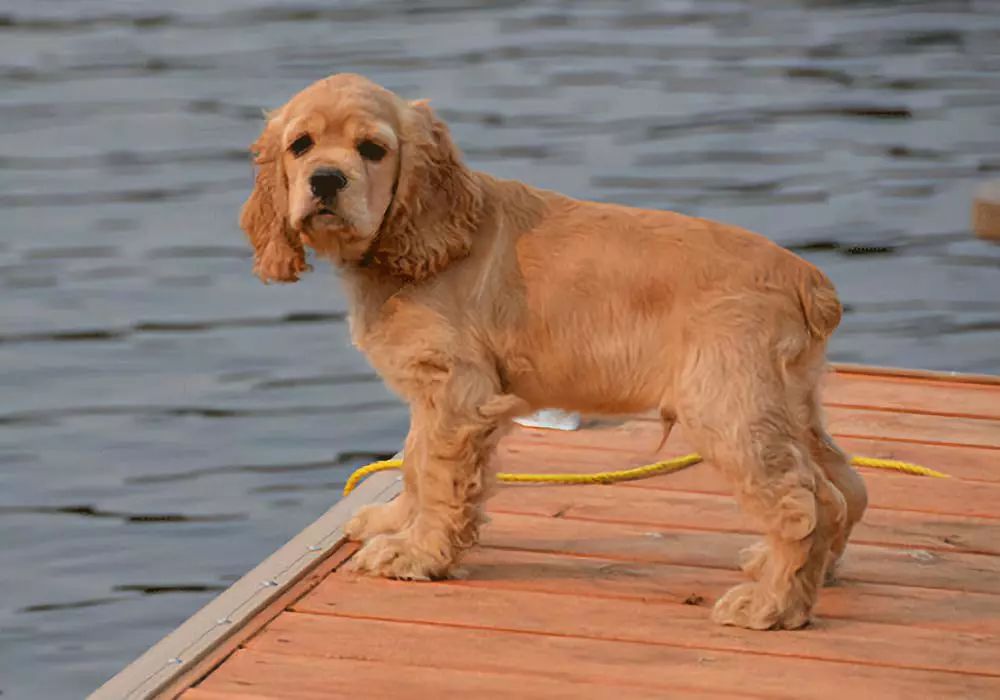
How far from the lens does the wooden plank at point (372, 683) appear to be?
153 inches

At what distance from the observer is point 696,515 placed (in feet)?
16.7

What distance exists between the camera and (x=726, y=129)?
534 inches

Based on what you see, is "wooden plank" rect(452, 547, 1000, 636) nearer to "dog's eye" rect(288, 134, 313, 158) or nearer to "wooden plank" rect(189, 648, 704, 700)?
"wooden plank" rect(189, 648, 704, 700)

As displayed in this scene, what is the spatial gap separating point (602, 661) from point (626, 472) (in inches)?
53.6

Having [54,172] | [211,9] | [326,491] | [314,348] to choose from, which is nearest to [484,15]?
[211,9]

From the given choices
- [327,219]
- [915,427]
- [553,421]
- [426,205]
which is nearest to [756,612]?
[426,205]

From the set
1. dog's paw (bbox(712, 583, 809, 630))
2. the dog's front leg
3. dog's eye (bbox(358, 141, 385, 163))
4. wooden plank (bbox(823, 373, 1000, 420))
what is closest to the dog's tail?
dog's paw (bbox(712, 583, 809, 630))

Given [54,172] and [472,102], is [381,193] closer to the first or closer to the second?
[54,172]

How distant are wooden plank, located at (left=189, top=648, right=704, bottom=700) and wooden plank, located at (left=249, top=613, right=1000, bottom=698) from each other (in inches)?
1.4

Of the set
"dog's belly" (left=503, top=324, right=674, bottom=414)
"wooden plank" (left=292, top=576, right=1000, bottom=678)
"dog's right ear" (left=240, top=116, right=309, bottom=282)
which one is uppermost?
"dog's right ear" (left=240, top=116, right=309, bottom=282)

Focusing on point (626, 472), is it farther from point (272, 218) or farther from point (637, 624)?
point (272, 218)

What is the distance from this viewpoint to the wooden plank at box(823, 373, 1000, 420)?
6176mm

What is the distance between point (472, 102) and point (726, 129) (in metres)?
1.97

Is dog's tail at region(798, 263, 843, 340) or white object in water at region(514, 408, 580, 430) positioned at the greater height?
dog's tail at region(798, 263, 843, 340)
